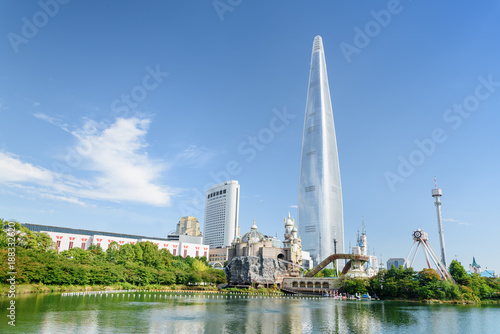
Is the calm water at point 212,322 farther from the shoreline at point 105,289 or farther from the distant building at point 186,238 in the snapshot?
the distant building at point 186,238

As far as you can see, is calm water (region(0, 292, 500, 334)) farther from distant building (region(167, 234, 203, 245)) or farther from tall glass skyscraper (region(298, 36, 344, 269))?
tall glass skyscraper (region(298, 36, 344, 269))

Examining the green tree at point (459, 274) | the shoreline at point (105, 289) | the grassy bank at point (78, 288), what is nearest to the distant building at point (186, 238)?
the grassy bank at point (78, 288)

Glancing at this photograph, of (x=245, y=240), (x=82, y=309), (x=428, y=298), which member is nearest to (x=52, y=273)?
(x=82, y=309)

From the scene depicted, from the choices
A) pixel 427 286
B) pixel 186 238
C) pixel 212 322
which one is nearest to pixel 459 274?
pixel 427 286

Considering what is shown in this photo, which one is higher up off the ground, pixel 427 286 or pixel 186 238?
pixel 186 238

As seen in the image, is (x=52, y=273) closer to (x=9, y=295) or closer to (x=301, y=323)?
(x=9, y=295)

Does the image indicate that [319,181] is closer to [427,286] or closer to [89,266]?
[427,286]
